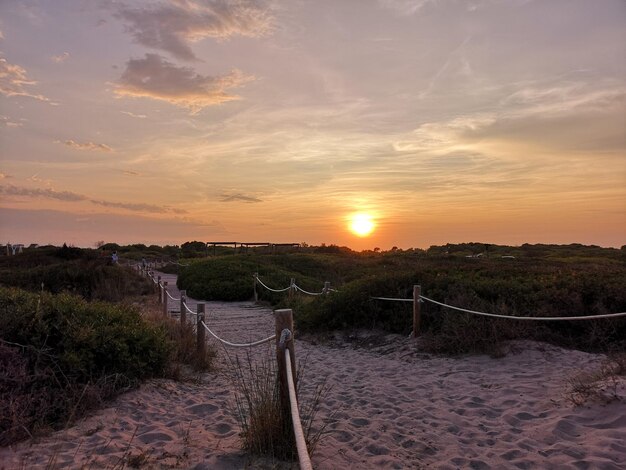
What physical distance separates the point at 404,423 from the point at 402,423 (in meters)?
0.02

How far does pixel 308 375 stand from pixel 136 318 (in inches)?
118

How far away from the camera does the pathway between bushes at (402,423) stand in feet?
14.7

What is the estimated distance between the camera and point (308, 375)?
8258 mm

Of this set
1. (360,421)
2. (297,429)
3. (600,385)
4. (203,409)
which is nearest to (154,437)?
(203,409)

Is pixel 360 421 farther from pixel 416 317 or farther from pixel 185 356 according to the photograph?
pixel 416 317

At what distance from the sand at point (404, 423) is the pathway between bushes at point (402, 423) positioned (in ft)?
0.04

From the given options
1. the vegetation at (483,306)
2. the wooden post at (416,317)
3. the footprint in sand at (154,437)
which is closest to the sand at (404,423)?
the footprint in sand at (154,437)

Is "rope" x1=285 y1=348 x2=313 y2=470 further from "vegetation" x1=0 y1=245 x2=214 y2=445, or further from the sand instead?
"vegetation" x1=0 y1=245 x2=214 y2=445

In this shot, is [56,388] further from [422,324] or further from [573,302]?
[573,302]

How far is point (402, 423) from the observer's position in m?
5.66

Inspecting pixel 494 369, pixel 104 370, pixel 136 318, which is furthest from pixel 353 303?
pixel 104 370

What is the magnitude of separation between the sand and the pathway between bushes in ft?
0.04

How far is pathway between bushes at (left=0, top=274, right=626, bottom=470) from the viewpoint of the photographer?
448 centimetres

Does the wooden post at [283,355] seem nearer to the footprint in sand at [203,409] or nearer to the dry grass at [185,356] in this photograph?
the footprint in sand at [203,409]
